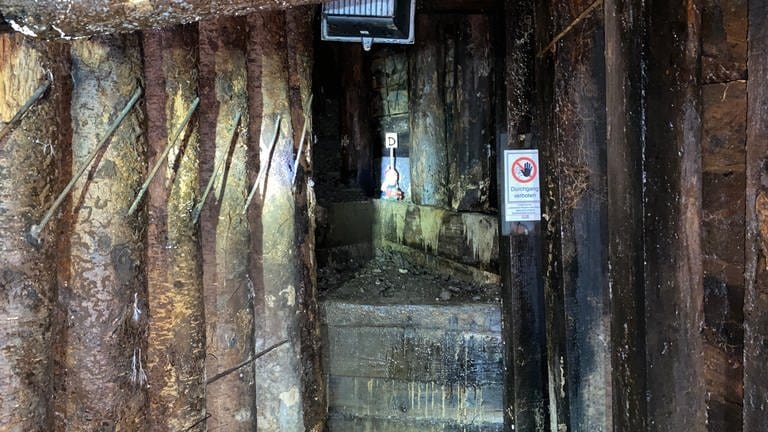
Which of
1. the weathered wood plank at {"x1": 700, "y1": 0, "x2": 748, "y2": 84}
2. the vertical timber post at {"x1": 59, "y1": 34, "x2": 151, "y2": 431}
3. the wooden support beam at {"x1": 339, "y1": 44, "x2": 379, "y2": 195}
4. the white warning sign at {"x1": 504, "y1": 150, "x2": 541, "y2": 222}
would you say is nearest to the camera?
the weathered wood plank at {"x1": 700, "y1": 0, "x2": 748, "y2": 84}

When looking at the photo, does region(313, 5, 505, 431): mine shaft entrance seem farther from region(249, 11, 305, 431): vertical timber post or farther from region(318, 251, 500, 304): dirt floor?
region(249, 11, 305, 431): vertical timber post

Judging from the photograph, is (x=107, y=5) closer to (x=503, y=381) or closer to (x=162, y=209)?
(x=162, y=209)

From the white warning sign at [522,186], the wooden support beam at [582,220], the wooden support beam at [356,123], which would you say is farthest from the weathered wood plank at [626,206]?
the wooden support beam at [356,123]

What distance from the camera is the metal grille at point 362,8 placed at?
2.83m

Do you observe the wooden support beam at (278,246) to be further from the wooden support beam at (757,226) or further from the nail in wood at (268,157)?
the wooden support beam at (757,226)

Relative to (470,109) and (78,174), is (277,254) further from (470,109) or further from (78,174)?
(470,109)

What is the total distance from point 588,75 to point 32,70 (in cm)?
226

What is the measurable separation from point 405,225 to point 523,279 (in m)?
1.59

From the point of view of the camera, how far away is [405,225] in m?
4.55

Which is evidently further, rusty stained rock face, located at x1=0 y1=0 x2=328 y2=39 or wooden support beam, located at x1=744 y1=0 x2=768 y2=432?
rusty stained rock face, located at x1=0 y1=0 x2=328 y2=39

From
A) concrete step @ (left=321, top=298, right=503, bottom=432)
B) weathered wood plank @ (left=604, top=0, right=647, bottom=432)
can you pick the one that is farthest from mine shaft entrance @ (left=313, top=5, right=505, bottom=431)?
weathered wood plank @ (left=604, top=0, right=647, bottom=432)

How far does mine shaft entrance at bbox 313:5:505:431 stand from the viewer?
3369 mm

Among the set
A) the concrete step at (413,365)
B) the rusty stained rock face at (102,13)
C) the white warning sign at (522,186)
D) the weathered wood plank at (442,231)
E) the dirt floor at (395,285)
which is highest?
the rusty stained rock face at (102,13)

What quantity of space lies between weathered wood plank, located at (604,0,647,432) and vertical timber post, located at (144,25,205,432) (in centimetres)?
186
